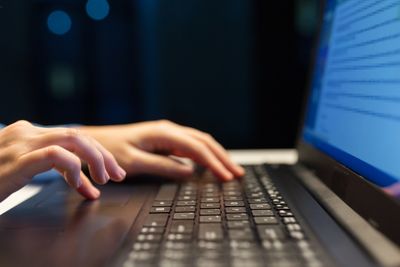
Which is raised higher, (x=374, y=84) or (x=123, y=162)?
(x=374, y=84)

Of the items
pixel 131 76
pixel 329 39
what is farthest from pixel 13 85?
pixel 329 39

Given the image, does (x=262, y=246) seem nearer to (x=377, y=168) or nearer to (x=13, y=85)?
(x=377, y=168)

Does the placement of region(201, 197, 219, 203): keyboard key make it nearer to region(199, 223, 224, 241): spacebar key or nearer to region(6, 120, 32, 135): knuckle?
region(199, 223, 224, 241): spacebar key

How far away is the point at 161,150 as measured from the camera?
0.80 metres

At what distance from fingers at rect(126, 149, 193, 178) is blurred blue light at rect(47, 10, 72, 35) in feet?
5.23

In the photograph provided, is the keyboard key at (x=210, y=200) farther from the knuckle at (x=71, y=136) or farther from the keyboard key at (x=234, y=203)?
the knuckle at (x=71, y=136)

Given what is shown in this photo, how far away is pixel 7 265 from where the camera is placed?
39 centimetres

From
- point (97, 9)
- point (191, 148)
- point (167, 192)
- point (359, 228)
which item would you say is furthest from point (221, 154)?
point (97, 9)

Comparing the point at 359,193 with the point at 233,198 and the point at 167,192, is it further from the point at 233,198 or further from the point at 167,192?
the point at 167,192

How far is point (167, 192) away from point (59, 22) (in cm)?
175

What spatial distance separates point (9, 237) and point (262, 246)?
25cm

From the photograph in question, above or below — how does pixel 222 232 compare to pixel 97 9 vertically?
below

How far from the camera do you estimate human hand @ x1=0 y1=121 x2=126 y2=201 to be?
0.52 m

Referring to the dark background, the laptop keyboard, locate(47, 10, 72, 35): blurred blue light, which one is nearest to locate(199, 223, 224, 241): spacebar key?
the laptop keyboard
